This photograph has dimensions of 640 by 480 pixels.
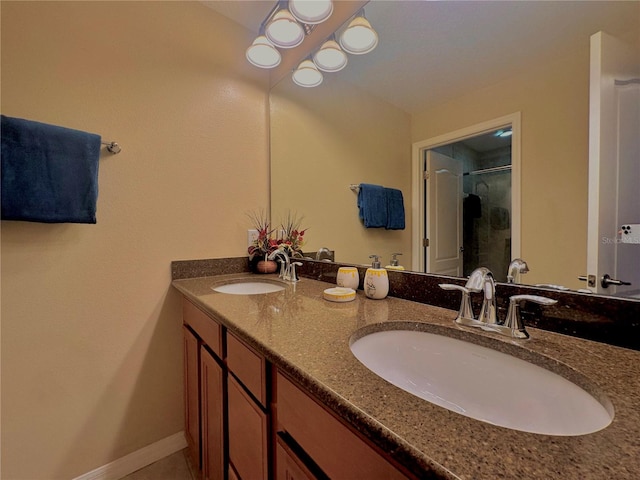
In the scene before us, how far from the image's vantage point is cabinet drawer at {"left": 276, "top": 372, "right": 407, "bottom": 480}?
0.40 metres

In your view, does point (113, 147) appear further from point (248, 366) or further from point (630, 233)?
point (630, 233)

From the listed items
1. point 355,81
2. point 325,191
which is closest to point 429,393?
point 325,191

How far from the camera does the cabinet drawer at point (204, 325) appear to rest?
0.98m

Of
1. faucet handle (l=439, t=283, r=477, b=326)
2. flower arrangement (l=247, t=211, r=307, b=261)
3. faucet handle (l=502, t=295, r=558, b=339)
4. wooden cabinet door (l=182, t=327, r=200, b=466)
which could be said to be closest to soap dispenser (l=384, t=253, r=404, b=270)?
faucet handle (l=439, t=283, r=477, b=326)

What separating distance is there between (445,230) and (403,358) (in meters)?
0.47

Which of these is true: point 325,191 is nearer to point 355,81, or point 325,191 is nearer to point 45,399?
point 355,81

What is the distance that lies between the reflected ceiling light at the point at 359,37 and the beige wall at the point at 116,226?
69 cm

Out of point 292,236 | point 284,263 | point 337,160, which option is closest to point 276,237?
point 292,236

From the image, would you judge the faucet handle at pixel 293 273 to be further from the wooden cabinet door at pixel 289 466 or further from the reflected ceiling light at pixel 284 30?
the reflected ceiling light at pixel 284 30

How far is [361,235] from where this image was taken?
135 cm

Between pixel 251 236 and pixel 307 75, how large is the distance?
3.23ft

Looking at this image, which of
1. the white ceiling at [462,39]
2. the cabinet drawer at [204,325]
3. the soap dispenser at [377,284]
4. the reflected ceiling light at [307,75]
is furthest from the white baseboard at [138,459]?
the reflected ceiling light at [307,75]

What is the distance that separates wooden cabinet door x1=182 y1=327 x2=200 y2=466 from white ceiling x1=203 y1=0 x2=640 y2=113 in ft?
4.41

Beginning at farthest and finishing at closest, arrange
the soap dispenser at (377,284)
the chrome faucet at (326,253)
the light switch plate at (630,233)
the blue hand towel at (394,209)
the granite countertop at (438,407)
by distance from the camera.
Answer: the chrome faucet at (326,253) → the blue hand towel at (394,209) → the soap dispenser at (377,284) → the light switch plate at (630,233) → the granite countertop at (438,407)
